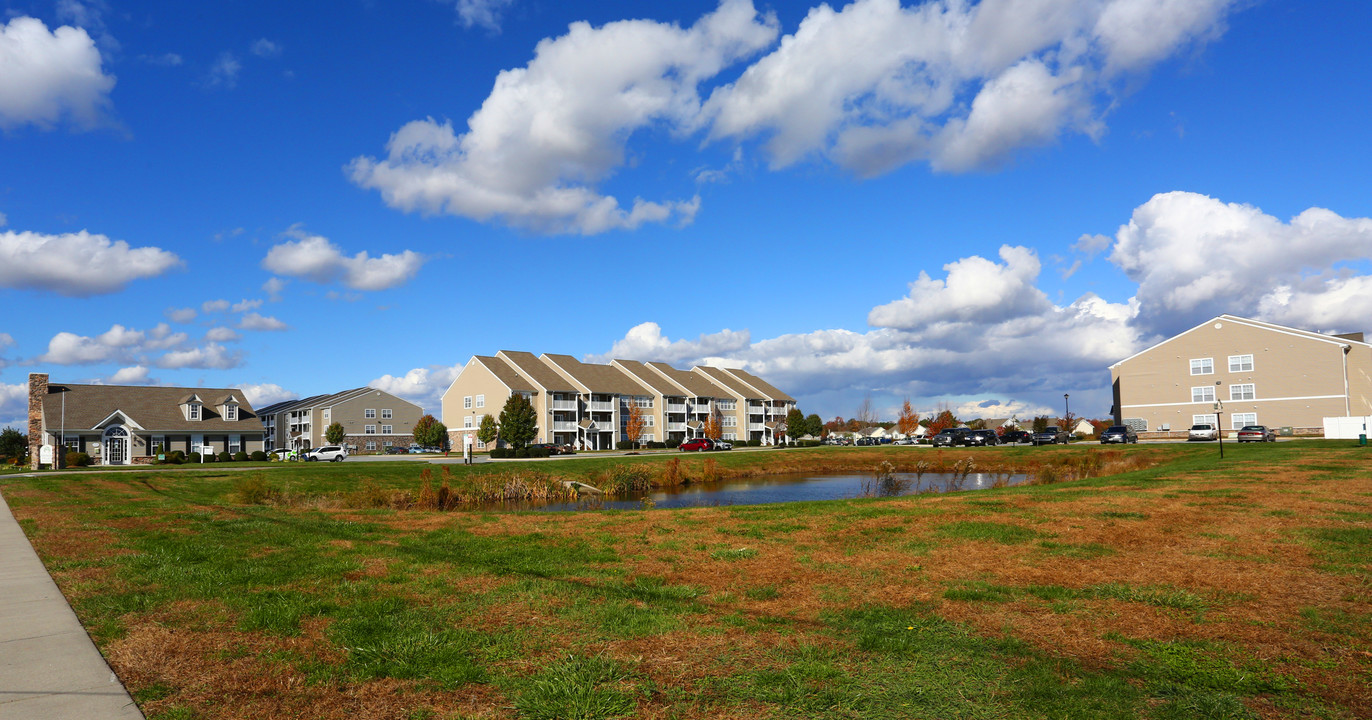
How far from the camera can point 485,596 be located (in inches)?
283

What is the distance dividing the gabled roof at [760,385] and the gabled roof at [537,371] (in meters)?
31.0

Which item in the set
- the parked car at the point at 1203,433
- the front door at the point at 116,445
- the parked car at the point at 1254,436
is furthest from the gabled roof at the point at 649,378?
the parked car at the point at 1254,436

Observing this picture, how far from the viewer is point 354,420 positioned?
8362cm

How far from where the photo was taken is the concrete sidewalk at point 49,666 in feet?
14.4

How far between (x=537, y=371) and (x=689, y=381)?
2274 centimetres

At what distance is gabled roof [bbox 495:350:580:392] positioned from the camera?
7512 centimetres

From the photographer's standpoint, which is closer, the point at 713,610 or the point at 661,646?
the point at 661,646

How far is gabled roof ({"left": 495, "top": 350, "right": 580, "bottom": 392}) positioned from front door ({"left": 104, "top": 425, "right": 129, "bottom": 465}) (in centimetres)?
3251

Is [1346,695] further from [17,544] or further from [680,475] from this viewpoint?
[680,475]

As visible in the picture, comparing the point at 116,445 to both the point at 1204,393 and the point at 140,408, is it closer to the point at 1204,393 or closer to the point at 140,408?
the point at 140,408

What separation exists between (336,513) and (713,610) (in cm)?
1242

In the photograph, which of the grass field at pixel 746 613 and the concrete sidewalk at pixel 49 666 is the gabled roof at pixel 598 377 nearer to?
the grass field at pixel 746 613

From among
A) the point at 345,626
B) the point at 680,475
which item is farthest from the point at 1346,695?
the point at 680,475

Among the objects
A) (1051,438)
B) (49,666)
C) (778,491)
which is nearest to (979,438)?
(1051,438)
